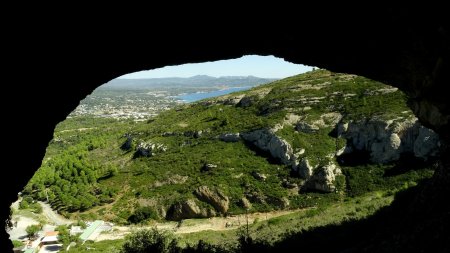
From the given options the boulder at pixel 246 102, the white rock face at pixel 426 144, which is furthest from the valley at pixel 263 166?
the boulder at pixel 246 102

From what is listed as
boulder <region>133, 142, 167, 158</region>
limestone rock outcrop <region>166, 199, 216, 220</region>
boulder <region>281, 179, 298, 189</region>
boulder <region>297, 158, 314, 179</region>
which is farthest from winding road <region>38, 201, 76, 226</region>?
boulder <region>297, 158, 314, 179</region>

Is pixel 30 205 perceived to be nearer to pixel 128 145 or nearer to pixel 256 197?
pixel 128 145

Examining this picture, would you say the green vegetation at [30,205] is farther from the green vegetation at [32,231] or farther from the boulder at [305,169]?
the boulder at [305,169]

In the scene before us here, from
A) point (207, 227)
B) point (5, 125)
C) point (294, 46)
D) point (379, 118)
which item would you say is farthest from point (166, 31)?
point (379, 118)

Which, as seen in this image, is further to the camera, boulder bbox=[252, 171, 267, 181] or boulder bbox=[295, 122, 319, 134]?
boulder bbox=[295, 122, 319, 134]

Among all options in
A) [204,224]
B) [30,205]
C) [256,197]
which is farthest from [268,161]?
[30,205]

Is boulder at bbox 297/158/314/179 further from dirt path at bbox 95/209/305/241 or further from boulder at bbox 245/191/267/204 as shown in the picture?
dirt path at bbox 95/209/305/241
